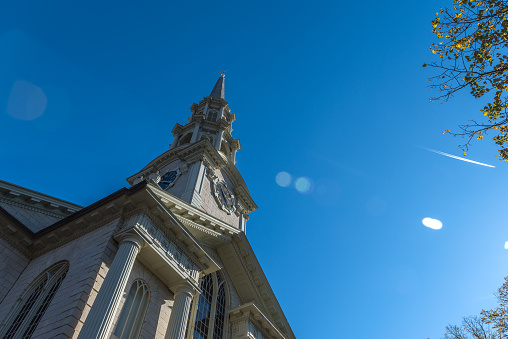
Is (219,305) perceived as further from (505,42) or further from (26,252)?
(505,42)

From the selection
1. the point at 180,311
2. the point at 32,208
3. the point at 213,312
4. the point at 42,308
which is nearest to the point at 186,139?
the point at 32,208

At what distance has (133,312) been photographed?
11.4 metres

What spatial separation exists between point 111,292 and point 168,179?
16.1 m

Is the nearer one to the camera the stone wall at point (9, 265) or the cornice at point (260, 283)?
the stone wall at point (9, 265)

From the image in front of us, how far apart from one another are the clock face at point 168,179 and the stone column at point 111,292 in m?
13.6

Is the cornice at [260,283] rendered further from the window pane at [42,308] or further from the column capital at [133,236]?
the window pane at [42,308]

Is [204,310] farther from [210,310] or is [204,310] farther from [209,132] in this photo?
[209,132]

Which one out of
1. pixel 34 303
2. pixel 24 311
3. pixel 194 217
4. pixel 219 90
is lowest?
pixel 24 311

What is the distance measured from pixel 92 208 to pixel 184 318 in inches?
198

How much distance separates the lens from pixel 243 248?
18969 millimetres

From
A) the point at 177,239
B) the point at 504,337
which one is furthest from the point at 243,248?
the point at 504,337

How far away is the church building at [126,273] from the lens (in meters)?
10.4

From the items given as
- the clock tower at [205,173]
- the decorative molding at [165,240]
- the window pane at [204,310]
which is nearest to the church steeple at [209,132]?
the clock tower at [205,173]

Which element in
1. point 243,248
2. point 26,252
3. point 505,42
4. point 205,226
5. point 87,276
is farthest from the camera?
point 243,248
